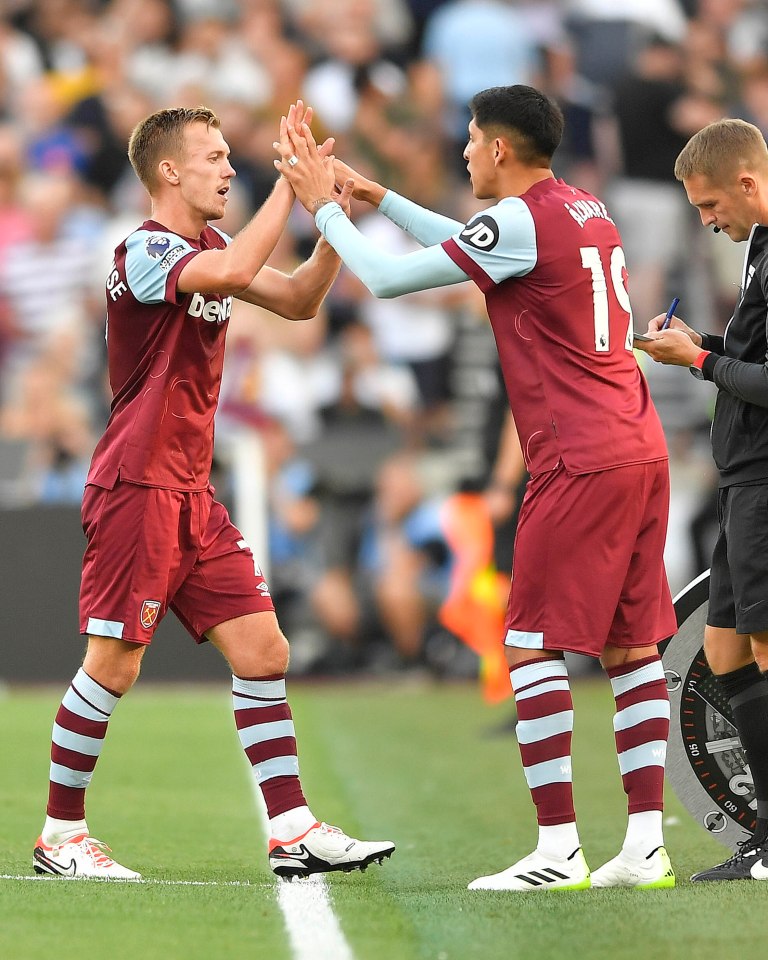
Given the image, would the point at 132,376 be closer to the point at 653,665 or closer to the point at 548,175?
the point at 548,175

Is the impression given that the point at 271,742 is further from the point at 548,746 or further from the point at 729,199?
the point at 729,199

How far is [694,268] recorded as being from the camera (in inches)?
508

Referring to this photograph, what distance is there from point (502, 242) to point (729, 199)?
73 cm

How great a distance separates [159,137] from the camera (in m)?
4.57

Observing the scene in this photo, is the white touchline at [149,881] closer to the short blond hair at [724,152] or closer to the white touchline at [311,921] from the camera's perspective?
the white touchline at [311,921]

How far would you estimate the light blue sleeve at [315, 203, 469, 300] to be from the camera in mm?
4156

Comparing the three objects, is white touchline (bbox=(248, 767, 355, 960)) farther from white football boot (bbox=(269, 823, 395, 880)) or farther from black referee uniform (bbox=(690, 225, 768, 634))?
black referee uniform (bbox=(690, 225, 768, 634))

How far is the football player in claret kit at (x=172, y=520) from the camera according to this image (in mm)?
4387

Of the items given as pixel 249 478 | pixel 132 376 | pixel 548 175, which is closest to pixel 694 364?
pixel 548 175

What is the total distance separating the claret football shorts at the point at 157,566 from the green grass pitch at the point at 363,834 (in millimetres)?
753

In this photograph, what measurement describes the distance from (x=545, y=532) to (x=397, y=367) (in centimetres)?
872

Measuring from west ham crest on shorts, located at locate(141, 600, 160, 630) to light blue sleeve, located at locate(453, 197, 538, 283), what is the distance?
135 centimetres

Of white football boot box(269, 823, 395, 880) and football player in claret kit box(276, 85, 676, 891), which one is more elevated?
football player in claret kit box(276, 85, 676, 891)

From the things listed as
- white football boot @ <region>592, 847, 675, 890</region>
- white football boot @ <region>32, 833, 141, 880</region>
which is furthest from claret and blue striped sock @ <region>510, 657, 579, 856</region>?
white football boot @ <region>32, 833, 141, 880</region>
